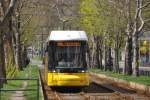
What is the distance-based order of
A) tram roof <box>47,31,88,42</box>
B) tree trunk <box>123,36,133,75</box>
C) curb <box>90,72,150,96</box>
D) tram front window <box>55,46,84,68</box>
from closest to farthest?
1. tram front window <box>55,46,84,68</box>
2. tram roof <box>47,31,88,42</box>
3. curb <box>90,72,150,96</box>
4. tree trunk <box>123,36,133,75</box>

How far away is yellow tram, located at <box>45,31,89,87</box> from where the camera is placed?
112ft

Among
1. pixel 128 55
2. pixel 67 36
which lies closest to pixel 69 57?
pixel 67 36

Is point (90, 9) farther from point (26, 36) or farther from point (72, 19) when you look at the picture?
point (26, 36)

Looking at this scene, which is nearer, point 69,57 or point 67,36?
point 69,57

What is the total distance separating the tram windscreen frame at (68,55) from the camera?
3406 centimetres

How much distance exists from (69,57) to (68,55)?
161 mm

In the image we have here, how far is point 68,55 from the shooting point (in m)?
34.0

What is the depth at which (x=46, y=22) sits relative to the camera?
90812 mm

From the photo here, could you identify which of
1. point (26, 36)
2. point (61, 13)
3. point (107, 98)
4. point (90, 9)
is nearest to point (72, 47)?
point (107, 98)

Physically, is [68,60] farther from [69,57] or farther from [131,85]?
[131,85]

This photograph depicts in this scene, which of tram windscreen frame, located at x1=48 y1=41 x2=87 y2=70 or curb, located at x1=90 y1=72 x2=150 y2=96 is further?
curb, located at x1=90 y1=72 x2=150 y2=96

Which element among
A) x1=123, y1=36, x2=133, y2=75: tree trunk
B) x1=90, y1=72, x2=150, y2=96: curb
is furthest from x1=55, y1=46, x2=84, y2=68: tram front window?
x1=123, y1=36, x2=133, y2=75: tree trunk

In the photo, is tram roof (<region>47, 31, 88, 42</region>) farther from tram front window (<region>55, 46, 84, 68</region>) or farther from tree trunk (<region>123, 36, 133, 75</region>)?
tree trunk (<region>123, 36, 133, 75</region>)

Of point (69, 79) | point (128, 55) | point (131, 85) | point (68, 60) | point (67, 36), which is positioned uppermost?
point (67, 36)
